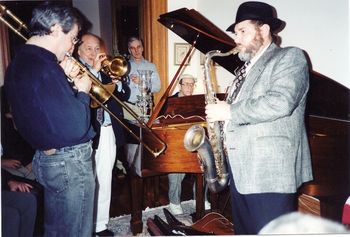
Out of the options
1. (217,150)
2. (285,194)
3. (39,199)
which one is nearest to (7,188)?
(39,199)

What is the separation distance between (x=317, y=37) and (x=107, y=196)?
2.33 m

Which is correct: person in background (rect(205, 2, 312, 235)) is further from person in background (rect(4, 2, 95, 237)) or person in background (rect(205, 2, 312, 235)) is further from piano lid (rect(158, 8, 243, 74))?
person in background (rect(4, 2, 95, 237))

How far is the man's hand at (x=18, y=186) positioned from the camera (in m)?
2.36

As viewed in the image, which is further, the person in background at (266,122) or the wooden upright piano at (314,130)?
the wooden upright piano at (314,130)

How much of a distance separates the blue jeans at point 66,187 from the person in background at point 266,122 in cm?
81

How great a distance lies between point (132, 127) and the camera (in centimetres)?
269

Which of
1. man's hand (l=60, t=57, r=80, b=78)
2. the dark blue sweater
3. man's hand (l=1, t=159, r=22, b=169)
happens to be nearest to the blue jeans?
the dark blue sweater

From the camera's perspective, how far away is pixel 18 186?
93.8 inches

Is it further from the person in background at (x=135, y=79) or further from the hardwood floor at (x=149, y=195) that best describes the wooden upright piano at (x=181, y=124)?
the hardwood floor at (x=149, y=195)

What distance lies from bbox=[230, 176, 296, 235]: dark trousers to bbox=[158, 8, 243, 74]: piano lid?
1097mm

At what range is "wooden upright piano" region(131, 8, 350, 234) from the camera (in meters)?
2.09

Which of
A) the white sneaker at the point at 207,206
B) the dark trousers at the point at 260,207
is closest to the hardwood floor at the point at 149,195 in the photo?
the white sneaker at the point at 207,206

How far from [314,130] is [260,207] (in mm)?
890

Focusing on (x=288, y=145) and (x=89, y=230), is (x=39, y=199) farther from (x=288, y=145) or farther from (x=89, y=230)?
(x=288, y=145)
